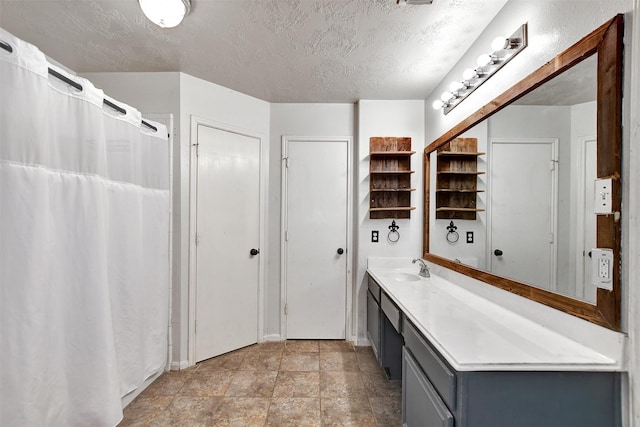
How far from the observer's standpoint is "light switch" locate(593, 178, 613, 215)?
2.93ft

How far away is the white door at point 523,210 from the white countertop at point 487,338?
0.68ft

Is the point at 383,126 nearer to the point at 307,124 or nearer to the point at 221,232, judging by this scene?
the point at 307,124

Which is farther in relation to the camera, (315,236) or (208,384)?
(315,236)

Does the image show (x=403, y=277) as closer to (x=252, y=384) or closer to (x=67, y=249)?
(x=252, y=384)

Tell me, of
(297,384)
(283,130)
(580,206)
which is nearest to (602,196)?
(580,206)

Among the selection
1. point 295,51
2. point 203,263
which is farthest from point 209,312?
point 295,51

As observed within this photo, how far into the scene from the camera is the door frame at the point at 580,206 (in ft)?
3.25

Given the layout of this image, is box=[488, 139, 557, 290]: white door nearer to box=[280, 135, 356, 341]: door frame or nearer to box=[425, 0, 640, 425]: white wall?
box=[425, 0, 640, 425]: white wall

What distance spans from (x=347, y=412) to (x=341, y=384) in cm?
27

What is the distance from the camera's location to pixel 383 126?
8.36 feet

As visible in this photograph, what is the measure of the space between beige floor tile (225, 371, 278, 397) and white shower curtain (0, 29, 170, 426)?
609 mm

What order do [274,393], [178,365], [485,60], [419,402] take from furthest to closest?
[178,365], [274,393], [485,60], [419,402]

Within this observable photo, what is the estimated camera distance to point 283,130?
2672mm

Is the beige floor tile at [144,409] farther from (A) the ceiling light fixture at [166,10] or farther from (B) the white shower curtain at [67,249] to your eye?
(A) the ceiling light fixture at [166,10]
